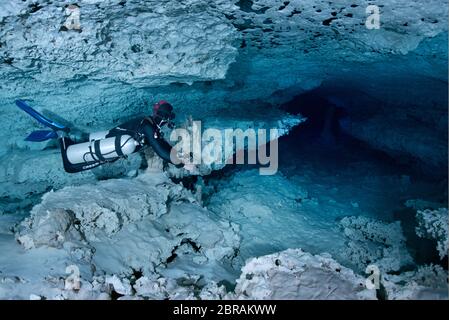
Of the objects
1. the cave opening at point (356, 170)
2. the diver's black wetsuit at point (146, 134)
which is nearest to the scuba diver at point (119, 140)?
the diver's black wetsuit at point (146, 134)

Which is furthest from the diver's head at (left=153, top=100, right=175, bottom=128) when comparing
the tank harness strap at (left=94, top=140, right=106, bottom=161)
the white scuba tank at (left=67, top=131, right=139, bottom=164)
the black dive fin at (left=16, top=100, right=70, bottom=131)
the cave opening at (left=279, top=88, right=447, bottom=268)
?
the cave opening at (left=279, top=88, right=447, bottom=268)

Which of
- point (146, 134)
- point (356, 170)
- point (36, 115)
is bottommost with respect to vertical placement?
point (356, 170)

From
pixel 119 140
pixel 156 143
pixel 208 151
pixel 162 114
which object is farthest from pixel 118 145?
pixel 208 151

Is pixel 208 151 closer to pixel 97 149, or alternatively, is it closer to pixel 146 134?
pixel 146 134

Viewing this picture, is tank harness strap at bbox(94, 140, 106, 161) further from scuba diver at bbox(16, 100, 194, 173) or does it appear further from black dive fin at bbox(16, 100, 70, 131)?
black dive fin at bbox(16, 100, 70, 131)

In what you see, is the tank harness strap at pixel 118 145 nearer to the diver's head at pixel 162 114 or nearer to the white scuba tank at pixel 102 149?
the white scuba tank at pixel 102 149

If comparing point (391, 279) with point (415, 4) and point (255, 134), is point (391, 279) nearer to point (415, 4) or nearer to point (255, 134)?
point (415, 4)
